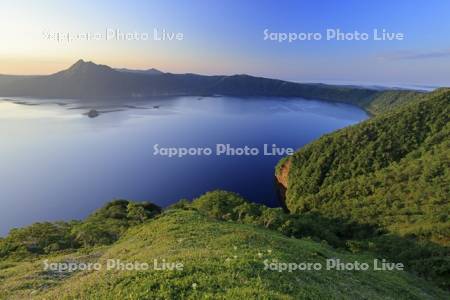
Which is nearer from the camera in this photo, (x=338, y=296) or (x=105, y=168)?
(x=338, y=296)

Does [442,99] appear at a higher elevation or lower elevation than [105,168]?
higher

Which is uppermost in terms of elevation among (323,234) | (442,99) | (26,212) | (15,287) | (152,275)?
(442,99)

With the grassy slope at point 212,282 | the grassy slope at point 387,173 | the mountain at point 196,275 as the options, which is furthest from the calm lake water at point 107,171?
the grassy slope at point 212,282

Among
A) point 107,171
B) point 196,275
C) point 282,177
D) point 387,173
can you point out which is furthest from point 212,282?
point 107,171

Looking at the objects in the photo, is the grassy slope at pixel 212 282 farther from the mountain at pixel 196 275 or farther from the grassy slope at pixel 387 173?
the grassy slope at pixel 387 173

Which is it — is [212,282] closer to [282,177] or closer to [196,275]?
[196,275]

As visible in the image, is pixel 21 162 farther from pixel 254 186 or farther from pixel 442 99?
pixel 442 99

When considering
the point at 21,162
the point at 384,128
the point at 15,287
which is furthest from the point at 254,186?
the point at 15,287

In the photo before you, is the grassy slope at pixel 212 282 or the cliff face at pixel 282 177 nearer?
the grassy slope at pixel 212 282

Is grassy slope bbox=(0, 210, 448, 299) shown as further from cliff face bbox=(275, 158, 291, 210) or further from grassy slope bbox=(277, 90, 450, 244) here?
cliff face bbox=(275, 158, 291, 210)

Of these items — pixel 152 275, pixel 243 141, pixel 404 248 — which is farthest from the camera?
pixel 243 141

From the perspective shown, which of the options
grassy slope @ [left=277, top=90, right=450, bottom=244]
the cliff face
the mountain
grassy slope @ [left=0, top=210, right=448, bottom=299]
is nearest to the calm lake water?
the cliff face
